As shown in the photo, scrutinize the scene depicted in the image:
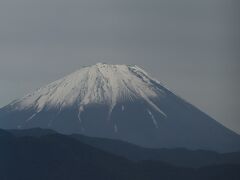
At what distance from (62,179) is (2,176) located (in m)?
13.5

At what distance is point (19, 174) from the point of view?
198750 mm

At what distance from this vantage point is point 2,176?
196500mm

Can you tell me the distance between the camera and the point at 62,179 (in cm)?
19938

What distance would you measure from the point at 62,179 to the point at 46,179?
4040 millimetres

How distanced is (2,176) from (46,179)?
9.77 m

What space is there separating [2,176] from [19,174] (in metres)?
4.18

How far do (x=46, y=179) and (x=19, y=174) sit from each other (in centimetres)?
644

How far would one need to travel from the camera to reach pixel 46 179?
→ 7766 inches
